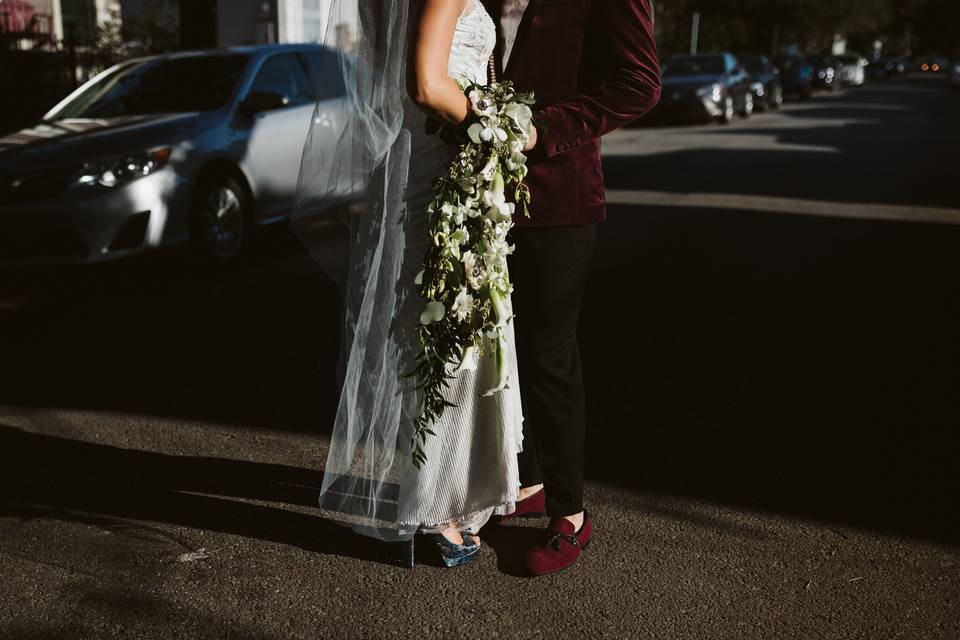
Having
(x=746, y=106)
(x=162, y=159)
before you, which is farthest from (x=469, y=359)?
(x=746, y=106)

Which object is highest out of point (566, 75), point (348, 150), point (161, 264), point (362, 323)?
point (566, 75)

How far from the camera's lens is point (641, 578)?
3.18 meters

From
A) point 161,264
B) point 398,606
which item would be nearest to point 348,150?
point 398,606

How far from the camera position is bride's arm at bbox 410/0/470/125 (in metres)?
2.67

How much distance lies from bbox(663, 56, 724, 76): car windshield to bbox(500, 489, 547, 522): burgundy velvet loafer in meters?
23.3

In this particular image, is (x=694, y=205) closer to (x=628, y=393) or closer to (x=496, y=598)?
(x=628, y=393)

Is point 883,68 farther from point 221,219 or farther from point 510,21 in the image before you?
point 510,21

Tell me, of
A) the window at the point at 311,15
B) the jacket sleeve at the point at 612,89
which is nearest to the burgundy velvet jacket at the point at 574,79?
the jacket sleeve at the point at 612,89

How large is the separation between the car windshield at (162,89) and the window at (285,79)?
0.64ft

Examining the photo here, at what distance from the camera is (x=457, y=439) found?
316 centimetres

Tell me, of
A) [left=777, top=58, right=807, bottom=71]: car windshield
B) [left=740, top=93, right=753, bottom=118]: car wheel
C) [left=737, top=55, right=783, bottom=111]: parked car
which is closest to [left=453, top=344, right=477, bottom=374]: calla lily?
[left=740, top=93, right=753, bottom=118]: car wheel

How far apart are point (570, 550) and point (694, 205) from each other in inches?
328

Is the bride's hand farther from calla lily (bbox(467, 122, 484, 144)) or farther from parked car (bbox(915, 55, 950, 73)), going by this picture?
parked car (bbox(915, 55, 950, 73))

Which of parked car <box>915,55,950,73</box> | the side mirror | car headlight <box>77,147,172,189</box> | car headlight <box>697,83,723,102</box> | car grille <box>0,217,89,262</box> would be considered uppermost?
the side mirror
